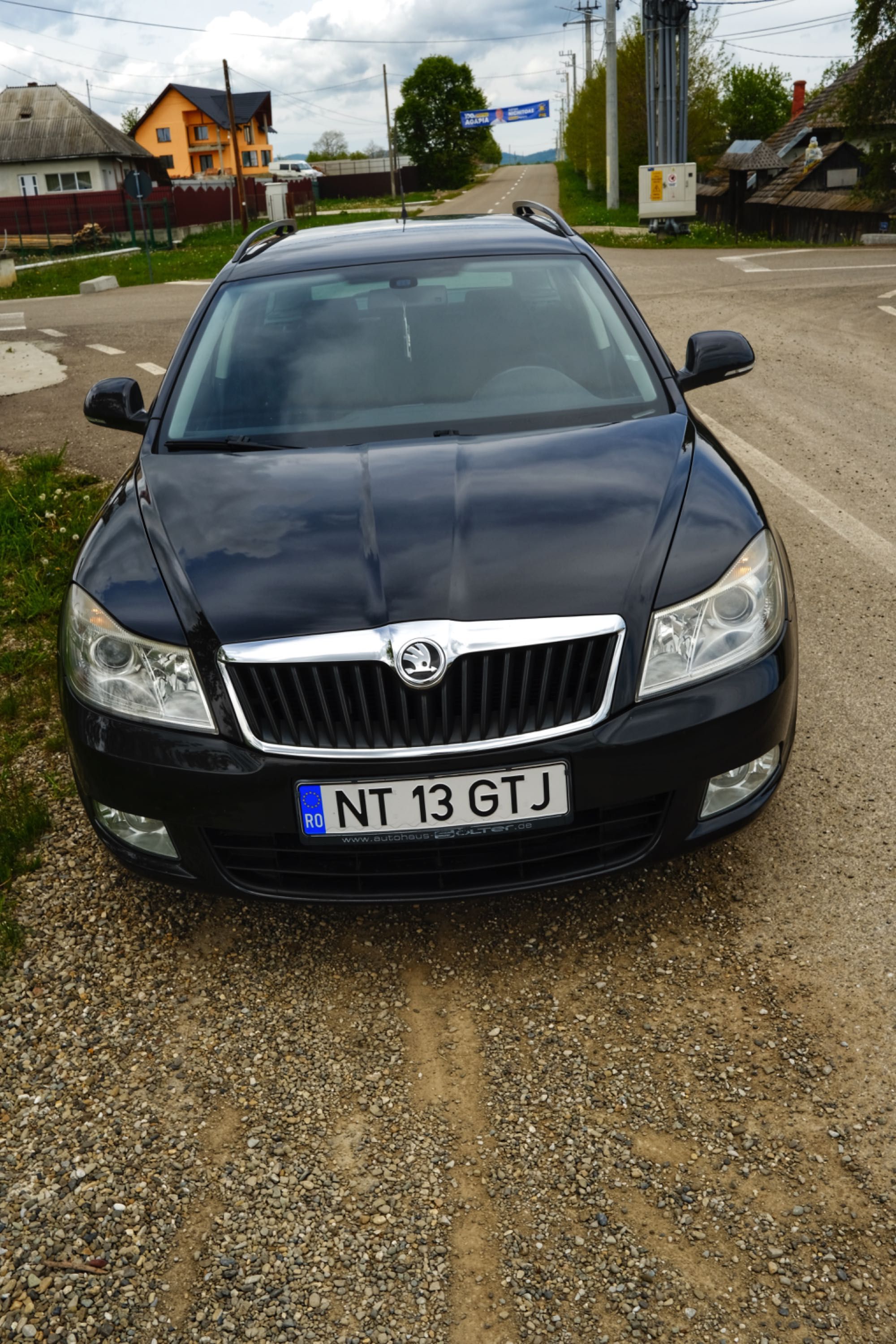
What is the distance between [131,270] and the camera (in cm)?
2667

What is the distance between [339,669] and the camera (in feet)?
8.10

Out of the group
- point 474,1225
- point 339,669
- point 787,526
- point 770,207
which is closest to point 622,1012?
point 474,1225

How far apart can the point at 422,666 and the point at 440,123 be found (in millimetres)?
99718

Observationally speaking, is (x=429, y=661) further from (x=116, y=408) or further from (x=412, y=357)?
(x=116, y=408)

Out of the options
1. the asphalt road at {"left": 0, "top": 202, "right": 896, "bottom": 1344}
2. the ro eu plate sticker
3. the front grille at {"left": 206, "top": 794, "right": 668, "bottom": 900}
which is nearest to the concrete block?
the asphalt road at {"left": 0, "top": 202, "right": 896, "bottom": 1344}

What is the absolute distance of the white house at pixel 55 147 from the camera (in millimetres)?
61031

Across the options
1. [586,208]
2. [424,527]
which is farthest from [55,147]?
[424,527]

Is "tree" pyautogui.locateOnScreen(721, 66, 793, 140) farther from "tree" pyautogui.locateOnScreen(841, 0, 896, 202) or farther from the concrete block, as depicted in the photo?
the concrete block

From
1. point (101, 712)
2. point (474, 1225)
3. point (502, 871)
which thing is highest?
point (101, 712)

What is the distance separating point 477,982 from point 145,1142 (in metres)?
0.81

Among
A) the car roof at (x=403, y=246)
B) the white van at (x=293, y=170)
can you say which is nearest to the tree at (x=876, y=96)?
the car roof at (x=403, y=246)

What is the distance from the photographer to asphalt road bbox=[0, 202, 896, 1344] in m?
Answer: 1.96

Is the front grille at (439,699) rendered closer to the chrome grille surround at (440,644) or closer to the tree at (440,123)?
the chrome grille surround at (440,644)

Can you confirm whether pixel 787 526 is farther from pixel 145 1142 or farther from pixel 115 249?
pixel 115 249
